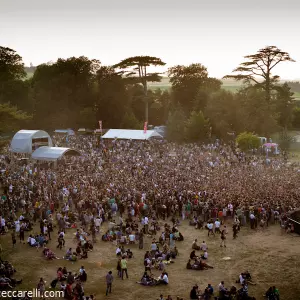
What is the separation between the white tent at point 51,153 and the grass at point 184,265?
53.4 feet

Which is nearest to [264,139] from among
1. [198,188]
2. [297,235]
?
[198,188]

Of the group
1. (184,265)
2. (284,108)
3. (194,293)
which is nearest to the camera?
(194,293)

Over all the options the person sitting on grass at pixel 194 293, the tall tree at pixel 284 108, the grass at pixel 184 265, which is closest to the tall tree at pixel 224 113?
the tall tree at pixel 284 108

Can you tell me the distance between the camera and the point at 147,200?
81.4ft

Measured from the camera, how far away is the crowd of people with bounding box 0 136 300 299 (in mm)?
19703

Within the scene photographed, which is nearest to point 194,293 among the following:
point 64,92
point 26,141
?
point 26,141

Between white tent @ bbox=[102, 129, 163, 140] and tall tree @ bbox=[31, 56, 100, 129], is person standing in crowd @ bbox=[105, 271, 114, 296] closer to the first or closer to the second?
white tent @ bbox=[102, 129, 163, 140]

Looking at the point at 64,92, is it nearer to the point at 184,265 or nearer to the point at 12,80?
the point at 12,80

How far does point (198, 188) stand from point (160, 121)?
39583 millimetres

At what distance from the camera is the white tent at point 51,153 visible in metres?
36.5

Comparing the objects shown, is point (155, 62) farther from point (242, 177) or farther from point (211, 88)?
point (242, 177)

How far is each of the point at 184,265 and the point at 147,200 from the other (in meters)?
7.68

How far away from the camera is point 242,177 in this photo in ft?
94.0

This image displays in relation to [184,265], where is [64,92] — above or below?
above
